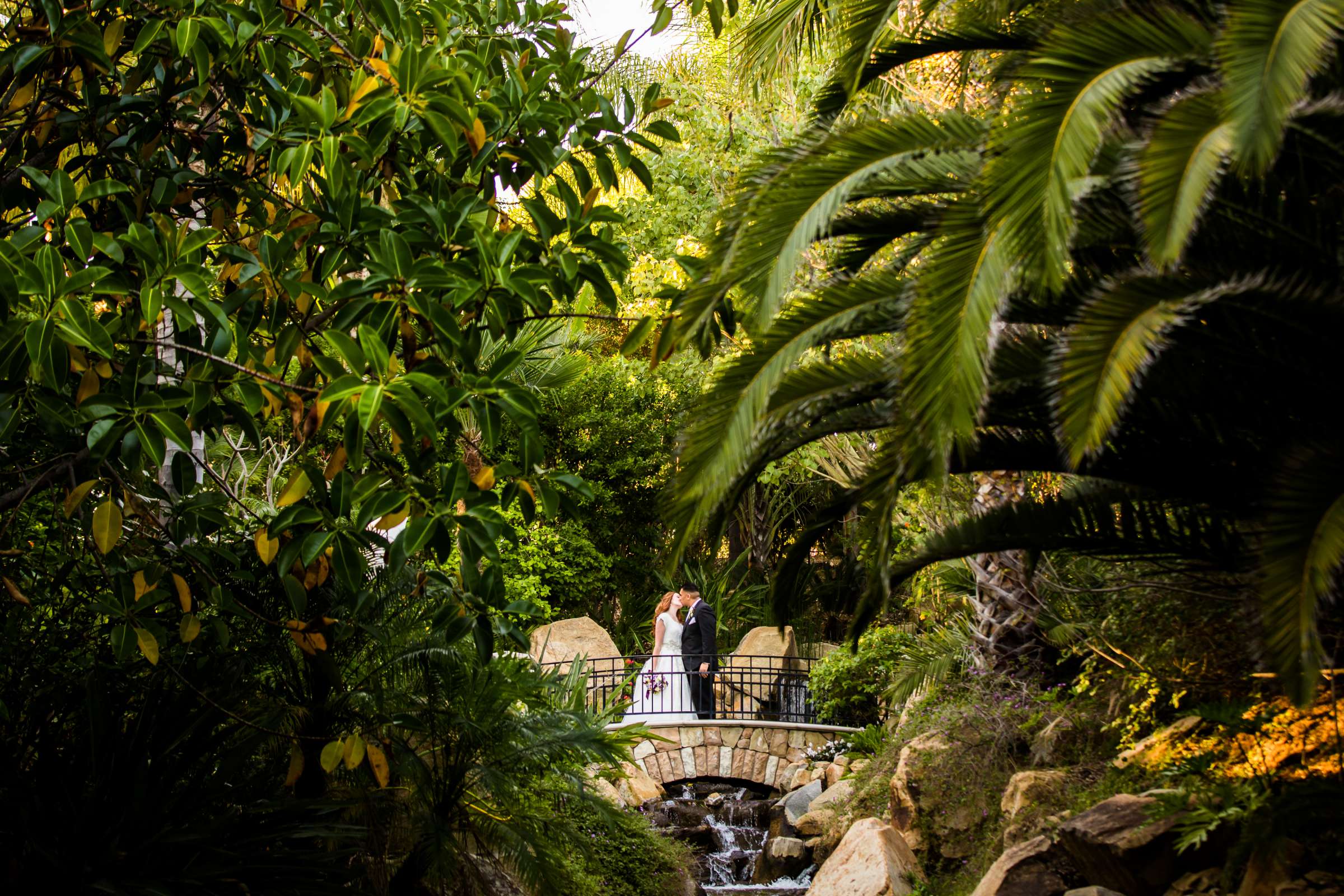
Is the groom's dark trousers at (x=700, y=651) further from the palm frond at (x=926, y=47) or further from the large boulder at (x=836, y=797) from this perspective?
the palm frond at (x=926, y=47)

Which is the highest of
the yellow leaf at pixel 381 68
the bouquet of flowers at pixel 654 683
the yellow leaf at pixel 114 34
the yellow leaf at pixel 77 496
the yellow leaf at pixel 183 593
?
the yellow leaf at pixel 114 34

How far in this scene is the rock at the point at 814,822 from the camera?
36.1 ft

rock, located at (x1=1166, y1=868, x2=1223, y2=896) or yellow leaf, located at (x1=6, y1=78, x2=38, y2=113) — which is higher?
yellow leaf, located at (x1=6, y1=78, x2=38, y2=113)

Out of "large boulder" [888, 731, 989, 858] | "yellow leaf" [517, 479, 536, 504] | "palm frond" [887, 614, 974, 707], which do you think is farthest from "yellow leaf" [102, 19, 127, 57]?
"palm frond" [887, 614, 974, 707]

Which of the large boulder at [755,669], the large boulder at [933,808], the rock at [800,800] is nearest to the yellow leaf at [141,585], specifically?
the large boulder at [933,808]

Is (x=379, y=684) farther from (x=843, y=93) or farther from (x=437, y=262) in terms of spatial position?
(x=843, y=93)

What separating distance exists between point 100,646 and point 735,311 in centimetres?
351

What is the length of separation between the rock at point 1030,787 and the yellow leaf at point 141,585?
539cm

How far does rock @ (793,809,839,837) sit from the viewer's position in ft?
36.1

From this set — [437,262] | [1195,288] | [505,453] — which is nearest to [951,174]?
[1195,288]

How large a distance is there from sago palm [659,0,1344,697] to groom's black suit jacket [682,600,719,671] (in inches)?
368

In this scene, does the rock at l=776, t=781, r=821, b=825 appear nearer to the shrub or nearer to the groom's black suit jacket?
the shrub

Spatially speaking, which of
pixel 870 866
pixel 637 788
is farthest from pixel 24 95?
pixel 637 788

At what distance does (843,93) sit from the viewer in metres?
4.83
